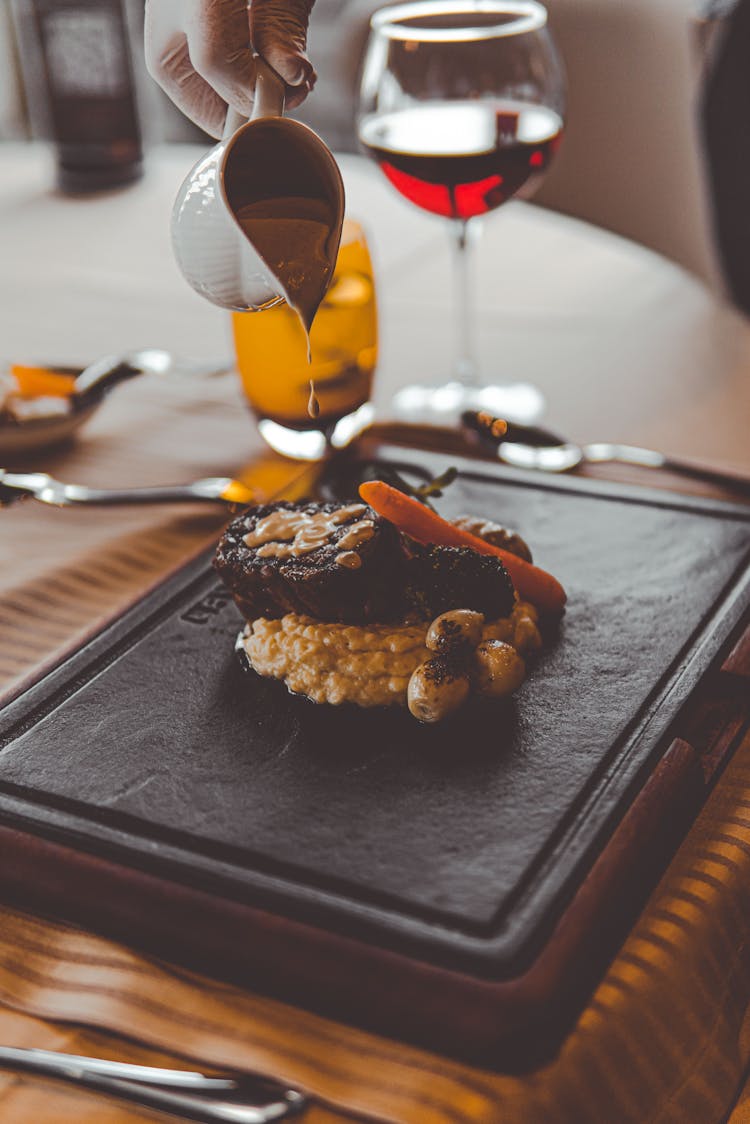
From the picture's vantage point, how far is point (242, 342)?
1.29 metres

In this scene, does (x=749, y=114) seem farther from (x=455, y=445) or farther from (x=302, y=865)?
(x=302, y=865)

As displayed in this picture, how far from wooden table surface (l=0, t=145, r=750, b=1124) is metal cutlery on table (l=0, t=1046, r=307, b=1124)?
0.02m

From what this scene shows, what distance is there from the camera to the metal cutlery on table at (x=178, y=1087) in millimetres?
612

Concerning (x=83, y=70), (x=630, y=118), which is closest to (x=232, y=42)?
(x=83, y=70)

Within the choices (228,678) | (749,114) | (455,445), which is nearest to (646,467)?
(455,445)

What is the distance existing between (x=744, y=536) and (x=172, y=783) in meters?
0.55

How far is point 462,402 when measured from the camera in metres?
1.43

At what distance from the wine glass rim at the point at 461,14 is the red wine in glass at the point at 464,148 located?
0.07m

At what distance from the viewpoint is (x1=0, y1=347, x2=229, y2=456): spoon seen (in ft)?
4.43

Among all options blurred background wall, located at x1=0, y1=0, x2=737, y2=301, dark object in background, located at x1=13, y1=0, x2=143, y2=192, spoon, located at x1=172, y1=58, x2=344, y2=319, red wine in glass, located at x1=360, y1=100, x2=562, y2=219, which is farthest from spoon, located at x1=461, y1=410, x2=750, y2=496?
blurred background wall, located at x1=0, y1=0, x2=737, y2=301

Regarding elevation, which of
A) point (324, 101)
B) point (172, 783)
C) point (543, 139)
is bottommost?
point (324, 101)

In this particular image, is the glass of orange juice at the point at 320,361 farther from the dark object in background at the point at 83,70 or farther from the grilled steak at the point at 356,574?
the dark object in background at the point at 83,70

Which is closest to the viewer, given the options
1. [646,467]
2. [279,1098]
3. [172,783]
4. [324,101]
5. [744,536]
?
[279,1098]

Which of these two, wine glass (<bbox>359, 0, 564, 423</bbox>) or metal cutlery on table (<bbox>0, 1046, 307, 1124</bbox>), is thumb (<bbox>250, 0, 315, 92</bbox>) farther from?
metal cutlery on table (<bbox>0, 1046, 307, 1124</bbox>)
